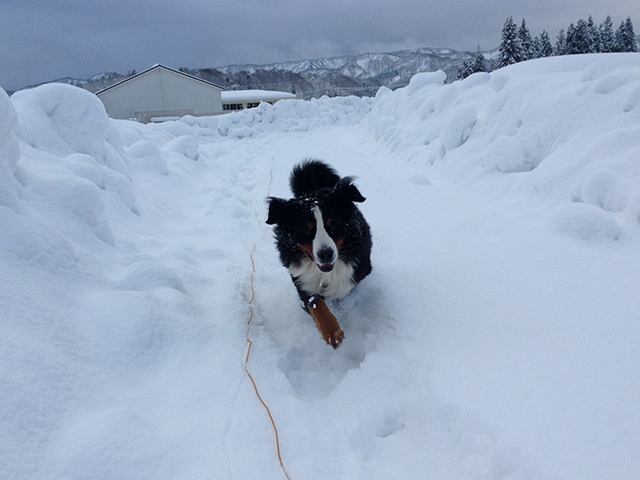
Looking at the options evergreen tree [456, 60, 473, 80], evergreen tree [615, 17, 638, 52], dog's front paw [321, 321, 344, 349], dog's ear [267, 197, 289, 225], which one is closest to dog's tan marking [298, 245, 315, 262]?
dog's ear [267, 197, 289, 225]

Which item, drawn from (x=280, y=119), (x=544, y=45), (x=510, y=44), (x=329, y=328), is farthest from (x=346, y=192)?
(x=544, y=45)

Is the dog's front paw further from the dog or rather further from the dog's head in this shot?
the dog's head

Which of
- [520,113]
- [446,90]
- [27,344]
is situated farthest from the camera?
[446,90]

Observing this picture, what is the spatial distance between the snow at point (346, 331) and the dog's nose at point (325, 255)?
610 mm

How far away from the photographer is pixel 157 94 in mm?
32344

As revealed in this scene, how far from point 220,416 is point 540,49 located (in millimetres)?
52292

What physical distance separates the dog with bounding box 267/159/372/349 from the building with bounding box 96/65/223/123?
108 ft

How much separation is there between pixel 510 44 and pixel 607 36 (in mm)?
16574

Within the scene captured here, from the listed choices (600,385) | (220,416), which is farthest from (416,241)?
(220,416)

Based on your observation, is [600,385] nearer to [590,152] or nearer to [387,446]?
[387,446]

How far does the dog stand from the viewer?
2.56 m

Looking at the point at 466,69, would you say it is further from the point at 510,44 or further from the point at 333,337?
the point at 333,337

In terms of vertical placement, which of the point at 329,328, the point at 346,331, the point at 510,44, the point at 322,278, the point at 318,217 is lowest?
the point at 346,331

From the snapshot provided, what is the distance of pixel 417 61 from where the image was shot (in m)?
200
